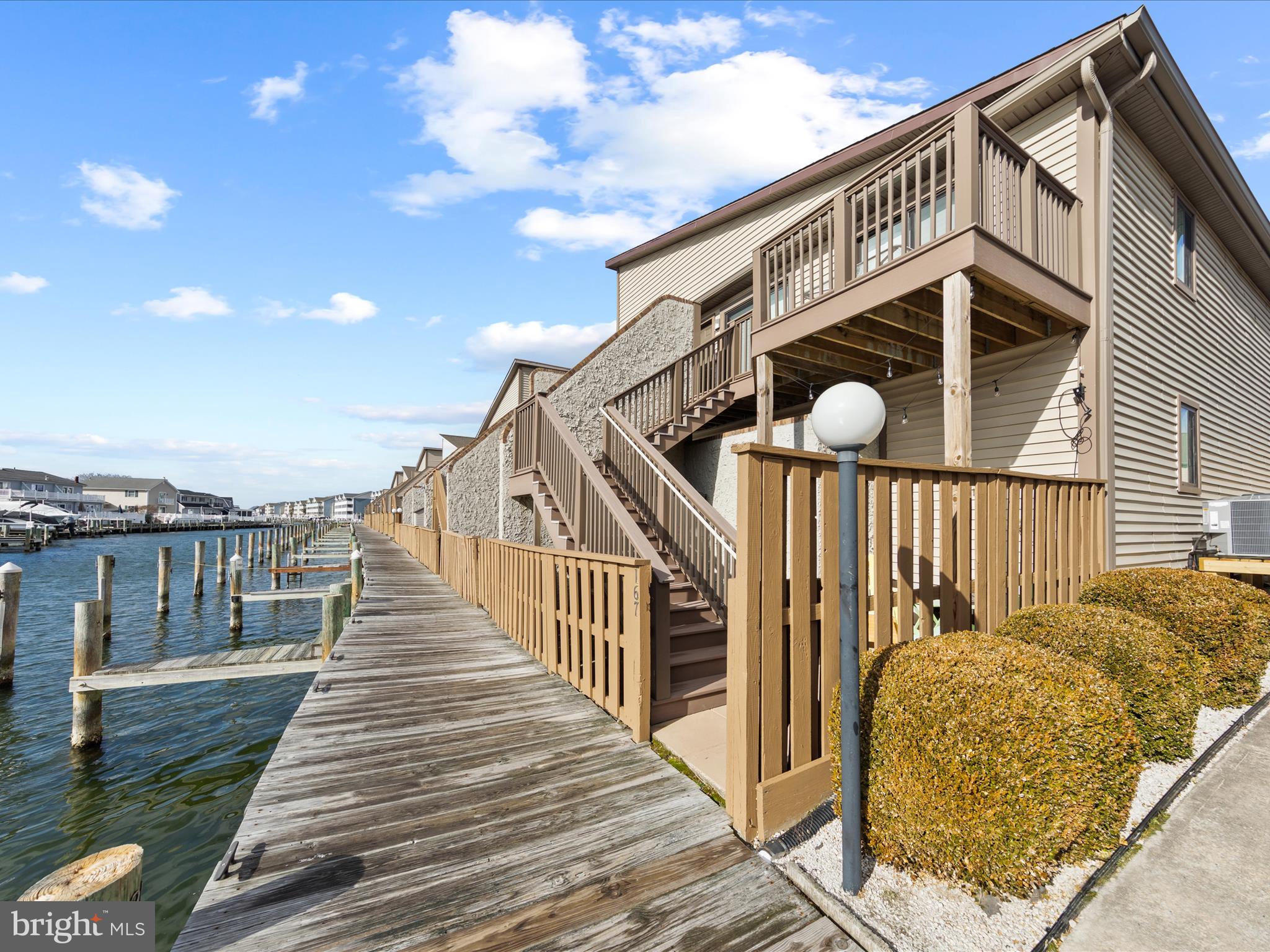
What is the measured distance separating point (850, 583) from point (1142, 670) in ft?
7.27

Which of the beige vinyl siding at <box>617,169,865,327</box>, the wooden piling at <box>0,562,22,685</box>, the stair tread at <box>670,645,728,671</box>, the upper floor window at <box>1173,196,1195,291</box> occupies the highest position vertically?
the beige vinyl siding at <box>617,169,865,327</box>

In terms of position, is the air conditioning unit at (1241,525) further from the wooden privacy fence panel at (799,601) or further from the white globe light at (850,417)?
the white globe light at (850,417)

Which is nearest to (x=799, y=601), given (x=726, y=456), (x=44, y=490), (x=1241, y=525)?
(x=726, y=456)

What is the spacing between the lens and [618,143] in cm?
885

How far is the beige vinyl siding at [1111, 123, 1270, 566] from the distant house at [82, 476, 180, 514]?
127143 millimetres

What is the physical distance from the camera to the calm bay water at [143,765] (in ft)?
13.7

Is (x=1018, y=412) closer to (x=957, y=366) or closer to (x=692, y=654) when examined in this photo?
(x=957, y=366)

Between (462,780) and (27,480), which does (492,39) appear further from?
(27,480)

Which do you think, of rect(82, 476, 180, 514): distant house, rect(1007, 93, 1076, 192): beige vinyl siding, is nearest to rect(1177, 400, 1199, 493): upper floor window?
rect(1007, 93, 1076, 192): beige vinyl siding

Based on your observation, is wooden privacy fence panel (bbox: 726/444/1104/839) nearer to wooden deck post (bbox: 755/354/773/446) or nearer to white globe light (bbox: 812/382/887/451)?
white globe light (bbox: 812/382/887/451)

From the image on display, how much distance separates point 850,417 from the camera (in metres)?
2.18

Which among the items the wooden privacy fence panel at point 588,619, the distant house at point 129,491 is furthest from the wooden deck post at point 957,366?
the distant house at point 129,491

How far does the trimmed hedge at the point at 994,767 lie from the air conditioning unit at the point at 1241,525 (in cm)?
740

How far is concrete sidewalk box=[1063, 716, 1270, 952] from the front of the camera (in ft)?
6.31
